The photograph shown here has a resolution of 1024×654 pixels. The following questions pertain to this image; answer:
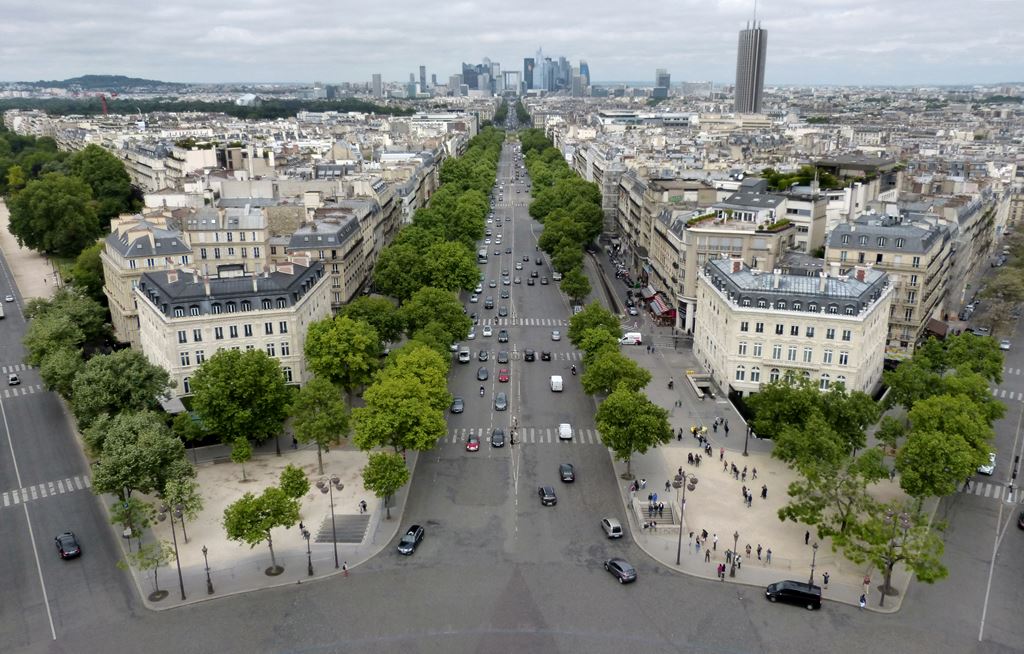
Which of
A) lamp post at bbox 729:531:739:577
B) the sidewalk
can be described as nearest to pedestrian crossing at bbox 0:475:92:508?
the sidewalk

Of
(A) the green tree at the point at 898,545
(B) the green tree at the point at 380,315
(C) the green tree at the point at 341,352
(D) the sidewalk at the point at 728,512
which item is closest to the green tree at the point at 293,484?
(C) the green tree at the point at 341,352

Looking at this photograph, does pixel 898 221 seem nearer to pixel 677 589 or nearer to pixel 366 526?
pixel 677 589

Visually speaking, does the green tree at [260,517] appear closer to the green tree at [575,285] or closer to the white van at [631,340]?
the white van at [631,340]

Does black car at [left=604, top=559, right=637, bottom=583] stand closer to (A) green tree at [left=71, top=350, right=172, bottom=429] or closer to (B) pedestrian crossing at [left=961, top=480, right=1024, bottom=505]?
(B) pedestrian crossing at [left=961, top=480, right=1024, bottom=505]

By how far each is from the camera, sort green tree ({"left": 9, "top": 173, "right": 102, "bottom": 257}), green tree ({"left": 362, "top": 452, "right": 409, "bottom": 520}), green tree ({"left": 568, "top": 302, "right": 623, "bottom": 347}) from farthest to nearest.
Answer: green tree ({"left": 9, "top": 173, "right": 102, "bottom": 257}) → green tree ({"left": 568, "top": 302, "right": 623, "bottom": 347}) → green tree ({"left": 362, "top": 452, "right": 409, "bottom": 520})

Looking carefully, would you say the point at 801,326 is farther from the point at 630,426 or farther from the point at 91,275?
the point at 91,275

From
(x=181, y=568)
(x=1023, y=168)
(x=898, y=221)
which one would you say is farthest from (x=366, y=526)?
(x=1023, y=168)
